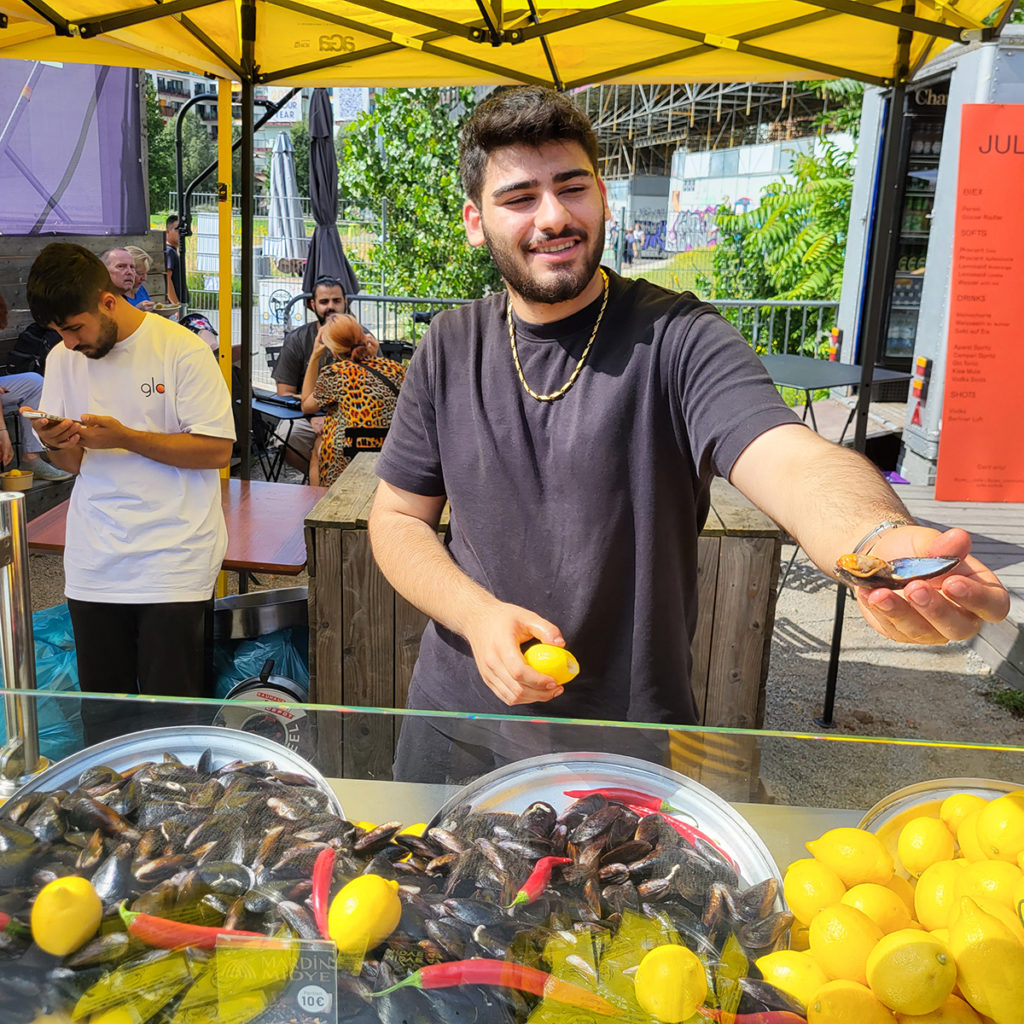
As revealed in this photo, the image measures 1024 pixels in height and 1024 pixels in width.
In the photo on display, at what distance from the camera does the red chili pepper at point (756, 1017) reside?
908mm

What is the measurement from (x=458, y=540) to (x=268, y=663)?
165cm

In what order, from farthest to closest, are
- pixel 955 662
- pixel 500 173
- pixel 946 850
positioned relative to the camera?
pixel 955 662 < pixel 500 173 < pixel 946 850

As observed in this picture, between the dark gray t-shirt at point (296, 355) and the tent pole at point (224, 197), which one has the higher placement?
the tent pole at point (224, 197)

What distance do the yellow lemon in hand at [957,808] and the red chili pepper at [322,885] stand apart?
2.35 ft

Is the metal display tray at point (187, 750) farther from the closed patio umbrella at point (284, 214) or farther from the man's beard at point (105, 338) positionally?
the closed patio umbrella at point (284, 214)

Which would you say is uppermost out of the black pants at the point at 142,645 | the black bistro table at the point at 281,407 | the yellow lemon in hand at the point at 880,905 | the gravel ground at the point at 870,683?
the yellow lemon in hand at the point at 880,905

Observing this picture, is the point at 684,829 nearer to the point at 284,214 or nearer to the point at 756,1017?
the point at 756,1017

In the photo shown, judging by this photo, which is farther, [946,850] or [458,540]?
[458,540]

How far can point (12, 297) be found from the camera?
24.0ft

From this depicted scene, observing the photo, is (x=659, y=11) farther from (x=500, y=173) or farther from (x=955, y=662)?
(x=955, y=662)

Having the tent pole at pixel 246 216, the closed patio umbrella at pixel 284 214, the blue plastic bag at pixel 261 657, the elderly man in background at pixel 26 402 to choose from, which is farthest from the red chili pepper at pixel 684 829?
the closed patio umbrella at pixel 284 214

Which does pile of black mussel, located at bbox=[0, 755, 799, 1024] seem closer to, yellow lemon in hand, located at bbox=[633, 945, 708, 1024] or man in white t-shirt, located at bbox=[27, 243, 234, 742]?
yellow lemon in hand, located at bbox=[633, 945, 708, 1024]

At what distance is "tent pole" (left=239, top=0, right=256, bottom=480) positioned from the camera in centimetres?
423

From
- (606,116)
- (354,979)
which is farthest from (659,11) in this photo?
(606,116)
